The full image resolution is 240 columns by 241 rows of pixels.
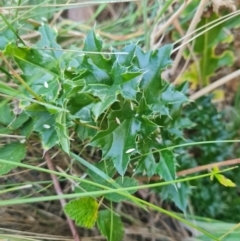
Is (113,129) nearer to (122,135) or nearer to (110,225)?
(122,135)

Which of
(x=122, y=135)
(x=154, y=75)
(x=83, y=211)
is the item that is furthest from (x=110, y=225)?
(x=154, y=75)

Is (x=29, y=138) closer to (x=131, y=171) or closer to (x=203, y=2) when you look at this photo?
(x=131, y=171)

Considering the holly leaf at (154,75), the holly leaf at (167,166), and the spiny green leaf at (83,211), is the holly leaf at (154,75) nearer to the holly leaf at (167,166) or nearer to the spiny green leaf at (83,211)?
the holly leaf at (167,166)

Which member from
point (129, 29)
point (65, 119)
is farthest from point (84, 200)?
point (129, 29)

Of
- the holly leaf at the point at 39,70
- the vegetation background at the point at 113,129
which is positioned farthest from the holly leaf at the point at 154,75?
the holly leaf at the point at 39,70

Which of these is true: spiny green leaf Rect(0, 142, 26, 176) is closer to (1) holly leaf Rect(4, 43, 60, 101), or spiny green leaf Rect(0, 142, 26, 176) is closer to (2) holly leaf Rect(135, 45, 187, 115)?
(1) holly leaf Rect(4, 43, 60, 101)

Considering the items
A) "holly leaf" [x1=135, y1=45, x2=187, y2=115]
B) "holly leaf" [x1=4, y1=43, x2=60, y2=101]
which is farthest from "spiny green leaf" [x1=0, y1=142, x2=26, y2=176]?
"holly leaf" [x1=135, y1=45, x2=187, y2=115]

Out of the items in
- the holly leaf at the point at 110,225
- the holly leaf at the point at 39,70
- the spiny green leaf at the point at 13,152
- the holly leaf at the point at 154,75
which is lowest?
the holly leaf at the point at 110,225
